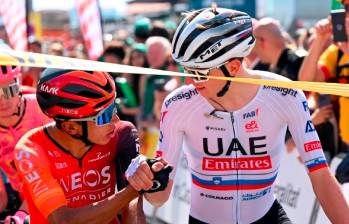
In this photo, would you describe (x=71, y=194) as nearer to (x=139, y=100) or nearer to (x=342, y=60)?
(x=342, y=60)

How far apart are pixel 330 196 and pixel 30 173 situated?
142 centimetres

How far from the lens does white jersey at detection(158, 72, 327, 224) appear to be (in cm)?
365

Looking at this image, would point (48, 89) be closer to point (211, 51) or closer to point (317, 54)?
point (211, 51)

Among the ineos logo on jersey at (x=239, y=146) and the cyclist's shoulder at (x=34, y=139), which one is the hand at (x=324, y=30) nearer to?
the ineos logo on jersey at (x=239, y=146)

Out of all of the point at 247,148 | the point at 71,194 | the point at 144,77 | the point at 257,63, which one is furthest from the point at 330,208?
the point at 144,77

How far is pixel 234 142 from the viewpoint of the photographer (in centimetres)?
369

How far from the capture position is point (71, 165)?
3.59 metres

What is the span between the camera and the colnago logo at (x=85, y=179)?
3.59m

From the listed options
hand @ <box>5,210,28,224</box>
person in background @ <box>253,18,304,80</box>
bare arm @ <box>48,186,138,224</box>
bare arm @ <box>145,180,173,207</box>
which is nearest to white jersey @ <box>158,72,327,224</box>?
bare arm @ <box>145,180,173,207</box>

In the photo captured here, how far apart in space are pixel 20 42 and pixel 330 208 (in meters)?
8.02

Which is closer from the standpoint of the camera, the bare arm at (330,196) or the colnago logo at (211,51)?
the bare arm at (330,196)

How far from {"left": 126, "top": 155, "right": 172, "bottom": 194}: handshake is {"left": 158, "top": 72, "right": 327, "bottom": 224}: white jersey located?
1.87 feet

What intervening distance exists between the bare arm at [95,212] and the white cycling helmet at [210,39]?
2.50 ft

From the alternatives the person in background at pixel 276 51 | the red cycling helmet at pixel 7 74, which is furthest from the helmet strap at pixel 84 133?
the person in background at pixel 276 51
